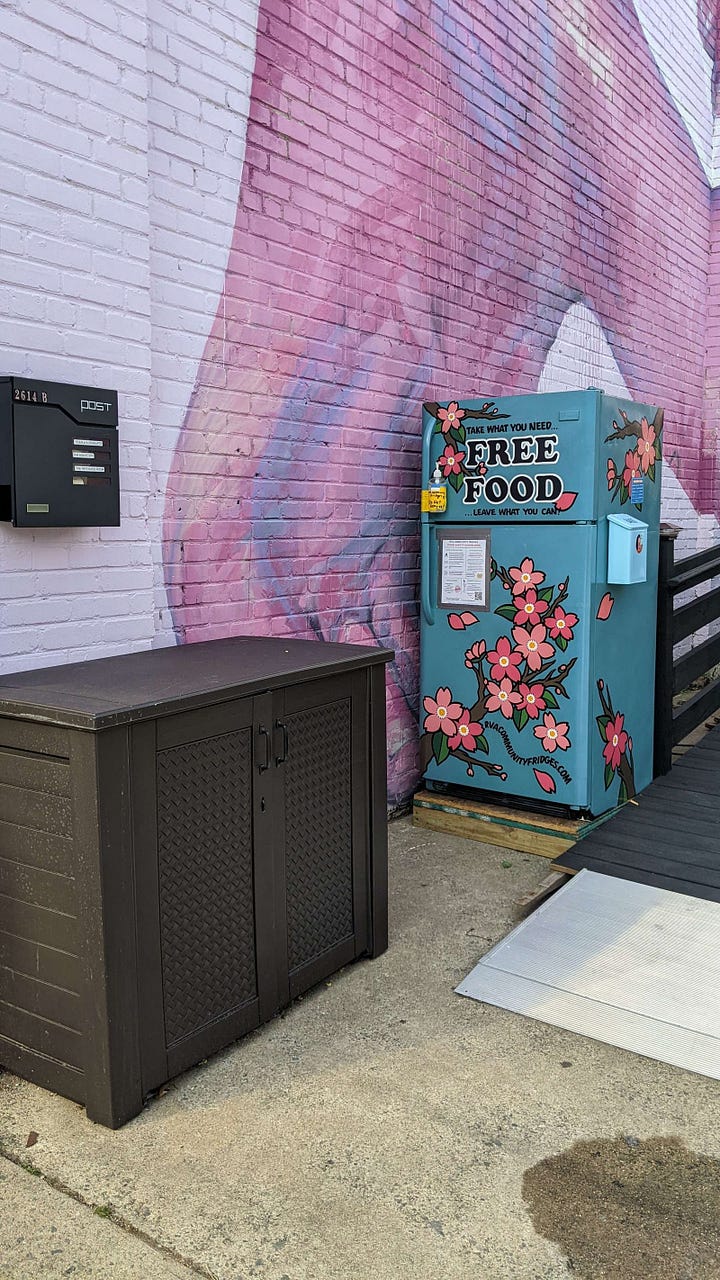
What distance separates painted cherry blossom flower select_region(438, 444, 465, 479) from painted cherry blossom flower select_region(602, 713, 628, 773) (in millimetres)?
1244

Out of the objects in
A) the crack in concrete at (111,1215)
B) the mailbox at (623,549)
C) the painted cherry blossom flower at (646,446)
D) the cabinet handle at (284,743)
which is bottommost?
the crack in concrete at (111,1215)

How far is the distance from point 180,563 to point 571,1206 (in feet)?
7.30

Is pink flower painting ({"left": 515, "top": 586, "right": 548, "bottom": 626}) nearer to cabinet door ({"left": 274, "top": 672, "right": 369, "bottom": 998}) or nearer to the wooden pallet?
the wooden pallet

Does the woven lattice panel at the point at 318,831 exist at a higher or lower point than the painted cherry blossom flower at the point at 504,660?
lower

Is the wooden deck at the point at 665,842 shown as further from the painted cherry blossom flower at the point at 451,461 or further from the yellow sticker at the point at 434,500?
the painted cherry blossom flower at the point at 451,461

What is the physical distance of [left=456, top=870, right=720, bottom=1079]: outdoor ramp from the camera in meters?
2.56

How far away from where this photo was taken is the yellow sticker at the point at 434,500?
4.15 meters

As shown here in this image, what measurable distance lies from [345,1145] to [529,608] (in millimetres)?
2337

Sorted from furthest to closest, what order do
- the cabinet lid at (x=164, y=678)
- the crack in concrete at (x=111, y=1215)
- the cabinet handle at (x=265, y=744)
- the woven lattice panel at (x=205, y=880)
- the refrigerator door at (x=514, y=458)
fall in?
the refrigerator door at (x=514, y=458)
the cabinet handle at (x=265, y=744)
the woven lattice panel at (x=205, y=880)
the cabinet lid at (x=164, y=678)
the crack in concrete at (x=111, y=1215)

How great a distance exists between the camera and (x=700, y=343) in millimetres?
8555

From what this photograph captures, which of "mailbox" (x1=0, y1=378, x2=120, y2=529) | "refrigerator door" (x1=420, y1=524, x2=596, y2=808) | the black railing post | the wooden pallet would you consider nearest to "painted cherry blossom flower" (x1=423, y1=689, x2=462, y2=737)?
"refrigerator door" (x1=420, y1=524, x2=596, y2=808)

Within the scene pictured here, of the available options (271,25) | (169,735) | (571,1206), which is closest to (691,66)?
(271,25)

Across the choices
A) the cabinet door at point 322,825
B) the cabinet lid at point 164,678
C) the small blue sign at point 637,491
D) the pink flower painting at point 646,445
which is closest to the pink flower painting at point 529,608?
the small blue sign at point 637,491

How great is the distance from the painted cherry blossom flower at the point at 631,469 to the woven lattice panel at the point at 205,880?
2.24m
